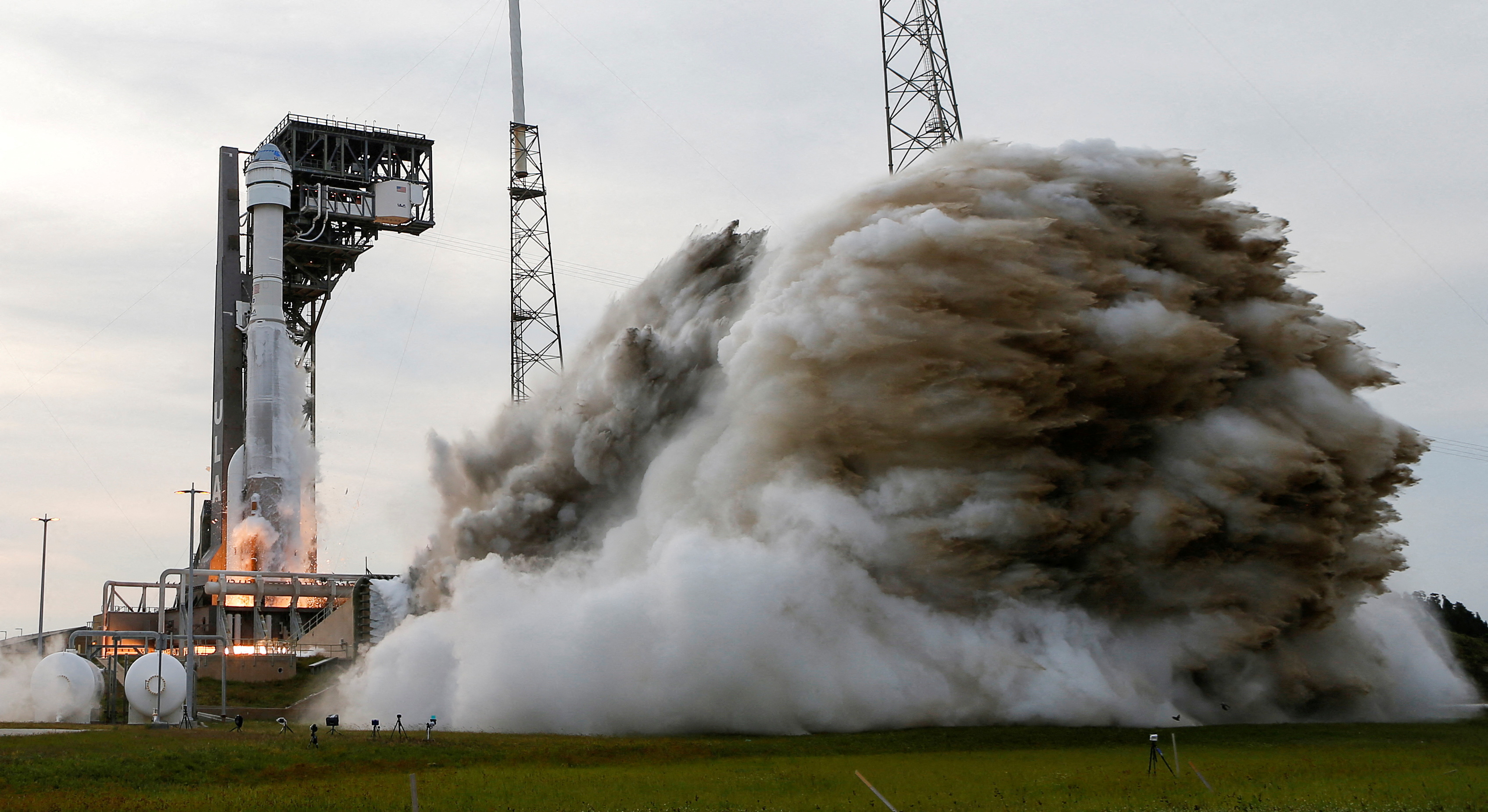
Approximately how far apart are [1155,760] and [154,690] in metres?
46.8

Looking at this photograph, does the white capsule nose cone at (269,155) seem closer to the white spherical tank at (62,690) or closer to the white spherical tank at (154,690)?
the white spherical tank at (62,690)

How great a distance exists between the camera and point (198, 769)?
42531 mm

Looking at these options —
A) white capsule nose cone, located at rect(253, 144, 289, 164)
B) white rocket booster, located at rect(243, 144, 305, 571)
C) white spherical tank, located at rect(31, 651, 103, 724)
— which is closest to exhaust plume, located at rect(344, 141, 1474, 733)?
white spherical tank, located at rect(31, 651, 103, 724)

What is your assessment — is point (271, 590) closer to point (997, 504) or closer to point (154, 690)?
point (154, 690)

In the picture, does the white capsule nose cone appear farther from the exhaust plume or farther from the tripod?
the tripod

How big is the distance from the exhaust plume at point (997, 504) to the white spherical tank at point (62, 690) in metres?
15.3

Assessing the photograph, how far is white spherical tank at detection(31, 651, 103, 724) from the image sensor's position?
70562 mm

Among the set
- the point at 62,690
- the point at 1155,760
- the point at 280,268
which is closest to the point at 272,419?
the point at 280,268

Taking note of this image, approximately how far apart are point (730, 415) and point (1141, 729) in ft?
79.3

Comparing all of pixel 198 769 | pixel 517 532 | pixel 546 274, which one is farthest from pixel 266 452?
pixel 198 769

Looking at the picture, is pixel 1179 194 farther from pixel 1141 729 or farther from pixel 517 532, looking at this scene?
pixel 517 532

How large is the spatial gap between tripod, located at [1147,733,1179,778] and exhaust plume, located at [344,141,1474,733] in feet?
42.8

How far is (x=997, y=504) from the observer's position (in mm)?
58750

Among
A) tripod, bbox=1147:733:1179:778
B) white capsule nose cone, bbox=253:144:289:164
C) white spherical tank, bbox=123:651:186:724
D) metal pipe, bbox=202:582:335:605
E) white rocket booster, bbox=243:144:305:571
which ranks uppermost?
white capsule nose cone, bbox=253:144:289:164
